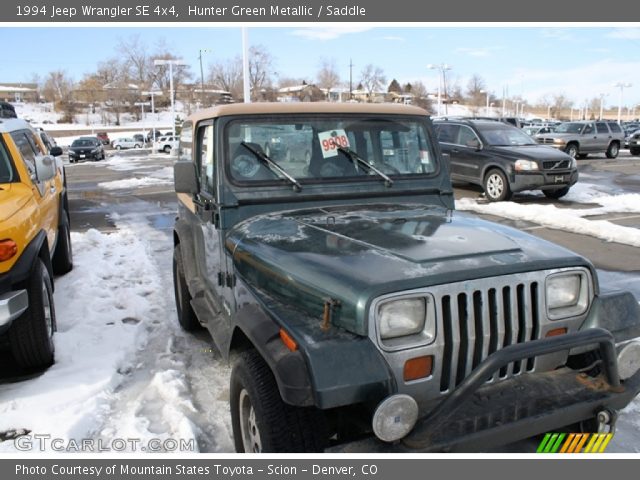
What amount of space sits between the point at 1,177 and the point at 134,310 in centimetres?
171

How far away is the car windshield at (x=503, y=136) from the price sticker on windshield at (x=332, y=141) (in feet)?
32.7

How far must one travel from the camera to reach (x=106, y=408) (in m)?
3.54

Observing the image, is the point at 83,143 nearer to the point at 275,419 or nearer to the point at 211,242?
the point at 211,242

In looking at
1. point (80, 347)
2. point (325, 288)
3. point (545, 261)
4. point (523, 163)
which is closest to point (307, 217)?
point (325, 288)

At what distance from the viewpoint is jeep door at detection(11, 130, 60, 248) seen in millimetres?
5066

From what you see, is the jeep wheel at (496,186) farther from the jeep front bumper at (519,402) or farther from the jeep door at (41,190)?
the jeep front bumper at (519,402)

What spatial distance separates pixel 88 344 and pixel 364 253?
2.98 meters

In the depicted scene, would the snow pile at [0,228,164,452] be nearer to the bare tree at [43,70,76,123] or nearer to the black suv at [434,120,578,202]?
the black suv at [434,120,578,202]

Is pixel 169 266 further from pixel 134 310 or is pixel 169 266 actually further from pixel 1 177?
pixel 1 177

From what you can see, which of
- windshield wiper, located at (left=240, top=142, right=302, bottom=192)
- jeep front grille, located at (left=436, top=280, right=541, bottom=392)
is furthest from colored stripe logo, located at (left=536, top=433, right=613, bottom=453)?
windshield wiper, located at (left=240, top=142, right=302, bottom=192)

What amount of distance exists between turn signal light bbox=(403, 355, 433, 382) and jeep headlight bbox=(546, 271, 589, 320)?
2.18 feet

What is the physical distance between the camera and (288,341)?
91.2 inches

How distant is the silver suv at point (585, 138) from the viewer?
950 inches

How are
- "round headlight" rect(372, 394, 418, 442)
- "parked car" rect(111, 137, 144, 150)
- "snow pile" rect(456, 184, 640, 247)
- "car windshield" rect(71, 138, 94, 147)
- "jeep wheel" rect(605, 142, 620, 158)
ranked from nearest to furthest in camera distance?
1. "round headlight" rect(372, 394, 418, 442)
2. "snow pile" rect(456, 184, 640, 247)
3. "jeep wheel" rect(605, 142, 620, 158)
4. "car windshield" rect(71, 138, 94, 147)
5. "parked car" rect(111, 137, 144, 150)
